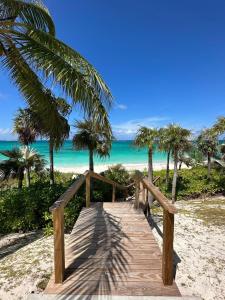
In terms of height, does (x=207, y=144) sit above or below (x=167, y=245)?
above

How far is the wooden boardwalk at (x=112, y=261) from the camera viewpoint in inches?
137

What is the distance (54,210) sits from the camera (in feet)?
11.2

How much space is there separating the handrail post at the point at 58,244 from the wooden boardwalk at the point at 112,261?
0.47ft

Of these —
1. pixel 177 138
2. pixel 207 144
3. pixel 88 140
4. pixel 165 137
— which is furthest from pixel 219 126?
pixel 207 144

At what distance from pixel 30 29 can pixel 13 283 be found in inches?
193

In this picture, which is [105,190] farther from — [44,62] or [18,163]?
[44,62]

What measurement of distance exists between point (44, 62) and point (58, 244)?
3.48 metres

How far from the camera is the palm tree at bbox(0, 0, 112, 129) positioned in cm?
527

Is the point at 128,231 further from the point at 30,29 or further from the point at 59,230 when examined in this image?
the point at 30,29

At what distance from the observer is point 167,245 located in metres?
3.47

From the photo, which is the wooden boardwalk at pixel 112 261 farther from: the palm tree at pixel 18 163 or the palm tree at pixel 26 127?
the palm tree at pixel 26 127

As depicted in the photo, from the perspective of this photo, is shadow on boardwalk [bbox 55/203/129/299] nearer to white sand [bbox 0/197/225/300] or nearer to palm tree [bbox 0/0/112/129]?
white sand [bbox 0/197/225/300]

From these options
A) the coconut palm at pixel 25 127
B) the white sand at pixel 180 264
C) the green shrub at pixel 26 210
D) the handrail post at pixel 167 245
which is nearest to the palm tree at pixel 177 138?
the coconut palm at pixel 25 127

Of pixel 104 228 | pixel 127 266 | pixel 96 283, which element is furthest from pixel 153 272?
pixel 104 228
